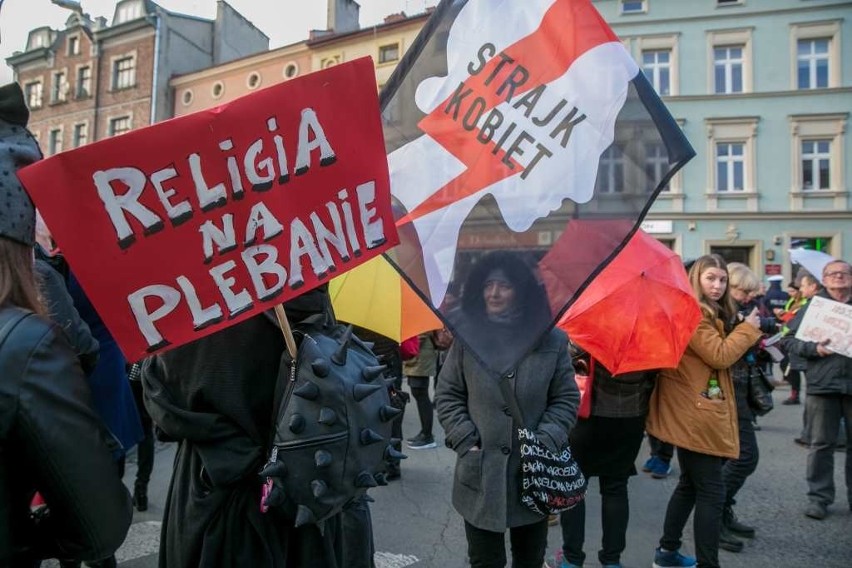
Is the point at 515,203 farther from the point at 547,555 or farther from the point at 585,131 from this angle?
the point at 547,555

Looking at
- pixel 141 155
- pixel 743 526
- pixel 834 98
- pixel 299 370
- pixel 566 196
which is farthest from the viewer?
pixel 834 98

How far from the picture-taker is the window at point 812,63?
827 inches

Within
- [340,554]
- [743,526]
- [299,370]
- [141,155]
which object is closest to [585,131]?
[299,370]

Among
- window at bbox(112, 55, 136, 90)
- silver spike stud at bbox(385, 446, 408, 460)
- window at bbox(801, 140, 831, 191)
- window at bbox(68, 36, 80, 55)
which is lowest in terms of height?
silver spike stud at bbox(385, 446, 408, 460)

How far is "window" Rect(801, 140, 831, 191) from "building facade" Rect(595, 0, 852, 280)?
0.04 meters

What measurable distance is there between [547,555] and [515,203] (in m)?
2.67

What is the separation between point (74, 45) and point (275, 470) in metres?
40.4

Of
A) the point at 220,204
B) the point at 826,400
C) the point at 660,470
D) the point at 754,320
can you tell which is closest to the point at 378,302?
the point at 754,320

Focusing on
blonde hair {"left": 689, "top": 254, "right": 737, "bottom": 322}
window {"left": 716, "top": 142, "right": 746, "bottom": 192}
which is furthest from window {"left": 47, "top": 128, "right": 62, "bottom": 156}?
blonde hair {"left": 689, "top": 254, "right": 737, "bottom": 322}

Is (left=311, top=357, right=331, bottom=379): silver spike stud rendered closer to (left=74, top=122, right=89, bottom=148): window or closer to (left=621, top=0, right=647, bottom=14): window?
(left=621, top=0, right=647, bottom=14): window

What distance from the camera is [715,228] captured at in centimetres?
2123

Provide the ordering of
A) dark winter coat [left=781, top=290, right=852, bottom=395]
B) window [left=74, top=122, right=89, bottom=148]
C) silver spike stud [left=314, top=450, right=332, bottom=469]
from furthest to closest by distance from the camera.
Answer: window [left=74, top=122, right=89, bottom=148] < dark winter coat [left=781, top=290, right=852, bottom=395] < silver spike stud [left=314, top=450, right=332, bottom=469]

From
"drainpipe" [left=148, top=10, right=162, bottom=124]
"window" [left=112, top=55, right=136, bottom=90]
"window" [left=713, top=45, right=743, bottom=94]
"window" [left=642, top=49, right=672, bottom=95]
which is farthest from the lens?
"window" [left=112, top=55, right=136, bottom=90]

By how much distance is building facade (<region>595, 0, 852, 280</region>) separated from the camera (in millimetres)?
20625
